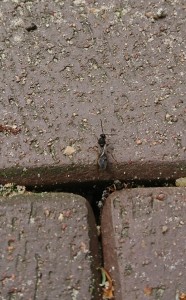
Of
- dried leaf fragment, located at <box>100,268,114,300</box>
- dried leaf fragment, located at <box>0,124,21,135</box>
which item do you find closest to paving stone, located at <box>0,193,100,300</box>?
dried leaf fragment, located at <box>100,268,114,300</box>

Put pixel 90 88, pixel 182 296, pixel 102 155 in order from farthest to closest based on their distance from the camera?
pixel 90 88, pixel 102 155, pixel 182 296

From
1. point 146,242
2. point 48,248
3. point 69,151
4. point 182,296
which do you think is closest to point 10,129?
point 69,151

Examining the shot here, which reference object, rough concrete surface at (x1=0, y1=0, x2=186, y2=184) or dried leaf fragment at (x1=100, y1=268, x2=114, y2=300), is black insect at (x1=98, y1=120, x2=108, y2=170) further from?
dried leaf fragment at (x1=100, y1=268, x2=114, y2=300)

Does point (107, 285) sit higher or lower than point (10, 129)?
lower

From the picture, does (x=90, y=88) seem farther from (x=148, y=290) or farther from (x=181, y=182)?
(x=148, y=290)

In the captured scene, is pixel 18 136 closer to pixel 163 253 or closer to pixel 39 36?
pixel 39 36

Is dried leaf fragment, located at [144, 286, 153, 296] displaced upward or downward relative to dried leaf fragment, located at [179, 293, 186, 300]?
upward

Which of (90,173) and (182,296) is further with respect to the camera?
(90,173)

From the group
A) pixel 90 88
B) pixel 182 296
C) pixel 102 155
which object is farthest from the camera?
pixel 90 88
